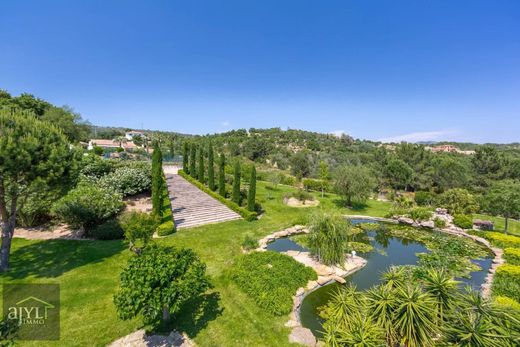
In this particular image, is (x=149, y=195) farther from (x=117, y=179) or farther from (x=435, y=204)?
(x=435, y=204)

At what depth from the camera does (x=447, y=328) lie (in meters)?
5.50

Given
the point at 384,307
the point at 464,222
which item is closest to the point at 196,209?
the point at 384,307

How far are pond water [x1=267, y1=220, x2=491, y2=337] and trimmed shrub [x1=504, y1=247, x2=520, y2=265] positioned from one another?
855mm

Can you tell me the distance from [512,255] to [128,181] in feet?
87.7

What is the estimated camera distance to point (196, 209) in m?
20.3

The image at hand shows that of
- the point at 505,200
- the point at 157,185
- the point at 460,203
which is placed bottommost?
the point at 460,203

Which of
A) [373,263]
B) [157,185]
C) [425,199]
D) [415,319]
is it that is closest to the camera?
[415,319]

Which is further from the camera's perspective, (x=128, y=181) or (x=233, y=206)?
(x=233, y=206)

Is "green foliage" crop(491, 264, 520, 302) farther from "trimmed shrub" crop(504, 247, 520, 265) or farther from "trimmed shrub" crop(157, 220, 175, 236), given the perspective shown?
"trimmed shrub" crop(157, 220, 175, 236)

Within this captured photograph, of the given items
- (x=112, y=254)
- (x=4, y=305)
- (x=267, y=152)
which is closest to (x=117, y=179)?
(x=112, y=254)

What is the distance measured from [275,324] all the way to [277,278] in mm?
2401

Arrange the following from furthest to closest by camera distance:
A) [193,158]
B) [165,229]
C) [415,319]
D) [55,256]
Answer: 1. [193,158]
2. [165,229]
3. [55,256]
4. [415,319]

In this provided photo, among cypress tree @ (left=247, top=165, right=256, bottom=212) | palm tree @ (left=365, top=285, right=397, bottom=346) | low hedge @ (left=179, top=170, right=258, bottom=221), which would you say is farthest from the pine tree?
palm tree @ (left=365, top=285, right=397, bottom=346)

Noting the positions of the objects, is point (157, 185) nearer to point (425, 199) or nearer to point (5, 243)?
point (5, 243)
